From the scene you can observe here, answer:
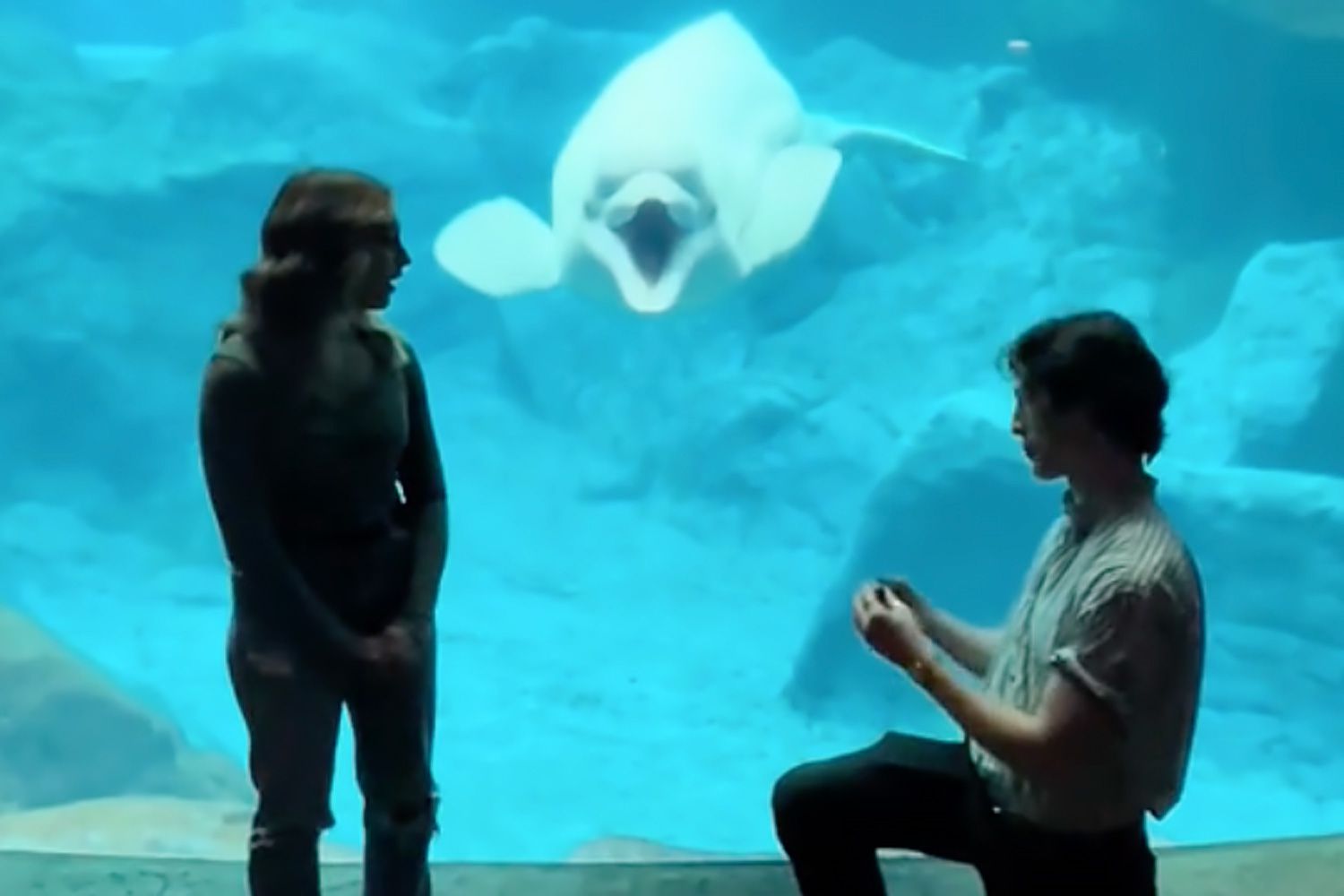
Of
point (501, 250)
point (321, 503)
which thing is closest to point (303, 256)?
point (321, 503)

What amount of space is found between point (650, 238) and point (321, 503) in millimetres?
7003

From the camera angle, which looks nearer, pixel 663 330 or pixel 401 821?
pixel 401 821

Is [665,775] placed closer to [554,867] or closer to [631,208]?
[631,208]

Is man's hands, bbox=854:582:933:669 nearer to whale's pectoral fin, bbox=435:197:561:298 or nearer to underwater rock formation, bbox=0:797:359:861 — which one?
underwater rock formation, bbox=0:797:359:861

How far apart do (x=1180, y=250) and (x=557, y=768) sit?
23.1 ft

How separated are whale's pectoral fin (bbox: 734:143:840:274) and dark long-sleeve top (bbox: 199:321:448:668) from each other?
25.1 feet

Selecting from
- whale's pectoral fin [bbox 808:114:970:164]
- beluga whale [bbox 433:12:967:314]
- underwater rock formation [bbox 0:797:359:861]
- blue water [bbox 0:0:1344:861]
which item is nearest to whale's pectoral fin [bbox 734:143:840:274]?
beluga whale [bbox 433:12:967:314]

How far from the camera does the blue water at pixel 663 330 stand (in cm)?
1000

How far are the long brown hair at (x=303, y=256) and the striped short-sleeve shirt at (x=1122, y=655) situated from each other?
94cm

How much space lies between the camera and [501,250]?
9.66m

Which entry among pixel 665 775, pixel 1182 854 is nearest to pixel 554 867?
pixel 1182 854

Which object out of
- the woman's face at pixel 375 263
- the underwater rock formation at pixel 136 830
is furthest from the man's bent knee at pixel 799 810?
the underwater rock formation at pixel 136 830

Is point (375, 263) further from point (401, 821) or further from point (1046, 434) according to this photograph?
point (1046, 434)

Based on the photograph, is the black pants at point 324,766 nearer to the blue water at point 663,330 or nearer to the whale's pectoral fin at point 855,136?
the blue water at point 663,330
